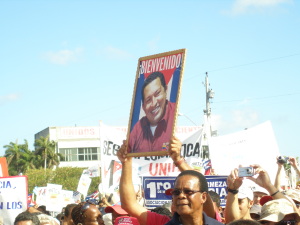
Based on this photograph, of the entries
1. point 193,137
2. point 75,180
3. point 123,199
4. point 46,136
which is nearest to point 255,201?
point 123,199

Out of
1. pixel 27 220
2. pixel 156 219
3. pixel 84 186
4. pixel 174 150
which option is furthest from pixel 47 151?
pixel 156 219

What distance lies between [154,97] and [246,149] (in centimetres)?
614

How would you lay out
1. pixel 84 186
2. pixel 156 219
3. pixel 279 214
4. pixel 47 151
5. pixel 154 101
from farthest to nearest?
pixel 47 151
pixel 84 186
pixel 154 101
pixel 279 214
pixel 156 219

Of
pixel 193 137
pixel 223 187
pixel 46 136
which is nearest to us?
pixel 223 187

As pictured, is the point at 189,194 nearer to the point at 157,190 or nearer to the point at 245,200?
the point at 245,200

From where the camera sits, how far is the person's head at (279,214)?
5332mm

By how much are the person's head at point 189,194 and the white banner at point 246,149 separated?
7.15 meters

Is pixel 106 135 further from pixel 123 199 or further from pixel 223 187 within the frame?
pixel 123 199

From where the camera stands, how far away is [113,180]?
→ 13852 mm

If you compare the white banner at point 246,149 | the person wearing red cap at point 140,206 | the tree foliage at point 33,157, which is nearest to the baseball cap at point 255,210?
the person wearing red cap at point 140,206

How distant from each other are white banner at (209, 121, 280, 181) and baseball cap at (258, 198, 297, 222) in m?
6.04

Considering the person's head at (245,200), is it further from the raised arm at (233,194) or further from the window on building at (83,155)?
the window on building at (83,155)

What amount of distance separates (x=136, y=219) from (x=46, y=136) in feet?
300

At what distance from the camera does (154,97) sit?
6.01 metres
